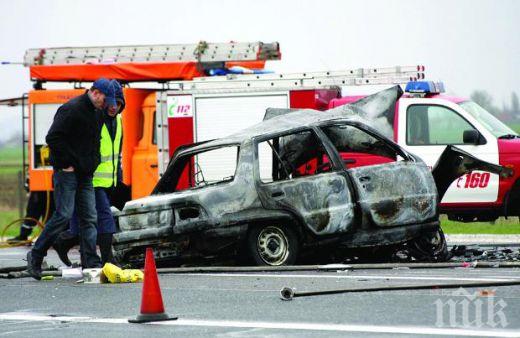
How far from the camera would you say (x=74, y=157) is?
13.1 metres

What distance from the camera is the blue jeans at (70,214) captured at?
518 inches

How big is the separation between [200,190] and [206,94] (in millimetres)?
6164

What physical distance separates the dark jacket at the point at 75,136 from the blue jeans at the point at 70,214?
0.12m

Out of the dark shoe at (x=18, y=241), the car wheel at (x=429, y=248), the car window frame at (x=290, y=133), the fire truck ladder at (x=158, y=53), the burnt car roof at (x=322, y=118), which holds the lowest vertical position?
the dark shoe at (x=18, y=241)

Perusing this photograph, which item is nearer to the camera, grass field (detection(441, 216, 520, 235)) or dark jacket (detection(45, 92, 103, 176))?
dark jacket (detection(45, 92, 103, 176))

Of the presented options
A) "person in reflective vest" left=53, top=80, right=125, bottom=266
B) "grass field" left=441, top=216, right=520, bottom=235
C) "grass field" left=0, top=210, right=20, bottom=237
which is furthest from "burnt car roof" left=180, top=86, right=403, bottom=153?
"grass field" left=0, top=210, right=20, bottom=237

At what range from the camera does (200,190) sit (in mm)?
13938

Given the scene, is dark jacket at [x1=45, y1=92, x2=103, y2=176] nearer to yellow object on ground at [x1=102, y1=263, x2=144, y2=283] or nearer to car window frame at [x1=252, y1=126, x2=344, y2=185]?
yellow object on ground at [x1=102, y1=263, x2=144, y2=283]

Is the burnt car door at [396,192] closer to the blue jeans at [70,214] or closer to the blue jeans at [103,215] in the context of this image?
the blue jeans at [103,215]

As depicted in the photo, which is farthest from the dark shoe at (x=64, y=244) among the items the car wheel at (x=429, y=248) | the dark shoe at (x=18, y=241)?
the dark shoe at (x=18, y=241)

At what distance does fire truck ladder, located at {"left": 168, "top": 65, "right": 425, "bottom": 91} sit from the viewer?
19.3 metres

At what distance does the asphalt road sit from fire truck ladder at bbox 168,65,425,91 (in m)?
6.81

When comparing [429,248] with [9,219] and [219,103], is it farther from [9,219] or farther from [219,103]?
[9,219]

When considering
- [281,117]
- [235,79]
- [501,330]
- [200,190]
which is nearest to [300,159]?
[281,117]
